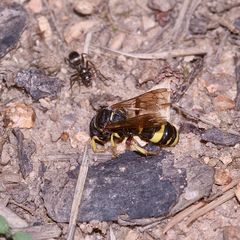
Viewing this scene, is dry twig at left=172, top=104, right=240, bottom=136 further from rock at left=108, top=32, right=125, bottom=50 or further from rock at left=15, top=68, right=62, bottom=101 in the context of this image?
rock at left=15, top=68, right=62, bottom=101

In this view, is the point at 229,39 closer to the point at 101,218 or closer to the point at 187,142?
the point at 187,142

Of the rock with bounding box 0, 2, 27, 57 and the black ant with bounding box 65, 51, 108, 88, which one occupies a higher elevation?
the rock with bounding box 0, 2, 27, 57

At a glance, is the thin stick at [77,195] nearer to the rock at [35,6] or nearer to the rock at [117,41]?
the rock at [117,41]

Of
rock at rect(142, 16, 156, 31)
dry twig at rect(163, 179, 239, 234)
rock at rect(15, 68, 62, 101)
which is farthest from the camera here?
rock at rect(142, 16, 156, 31)

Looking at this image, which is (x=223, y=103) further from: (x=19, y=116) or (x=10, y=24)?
(x=10, y=24)

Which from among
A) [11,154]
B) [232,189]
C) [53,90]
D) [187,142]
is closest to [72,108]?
[53,90]

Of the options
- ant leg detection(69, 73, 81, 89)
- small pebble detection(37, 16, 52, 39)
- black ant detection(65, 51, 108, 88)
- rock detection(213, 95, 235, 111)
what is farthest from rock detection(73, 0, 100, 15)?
rock detection(213, 95, 235, 111)

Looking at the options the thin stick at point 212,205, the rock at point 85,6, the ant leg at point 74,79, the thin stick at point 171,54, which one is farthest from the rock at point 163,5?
the thin stick at point 212,205
